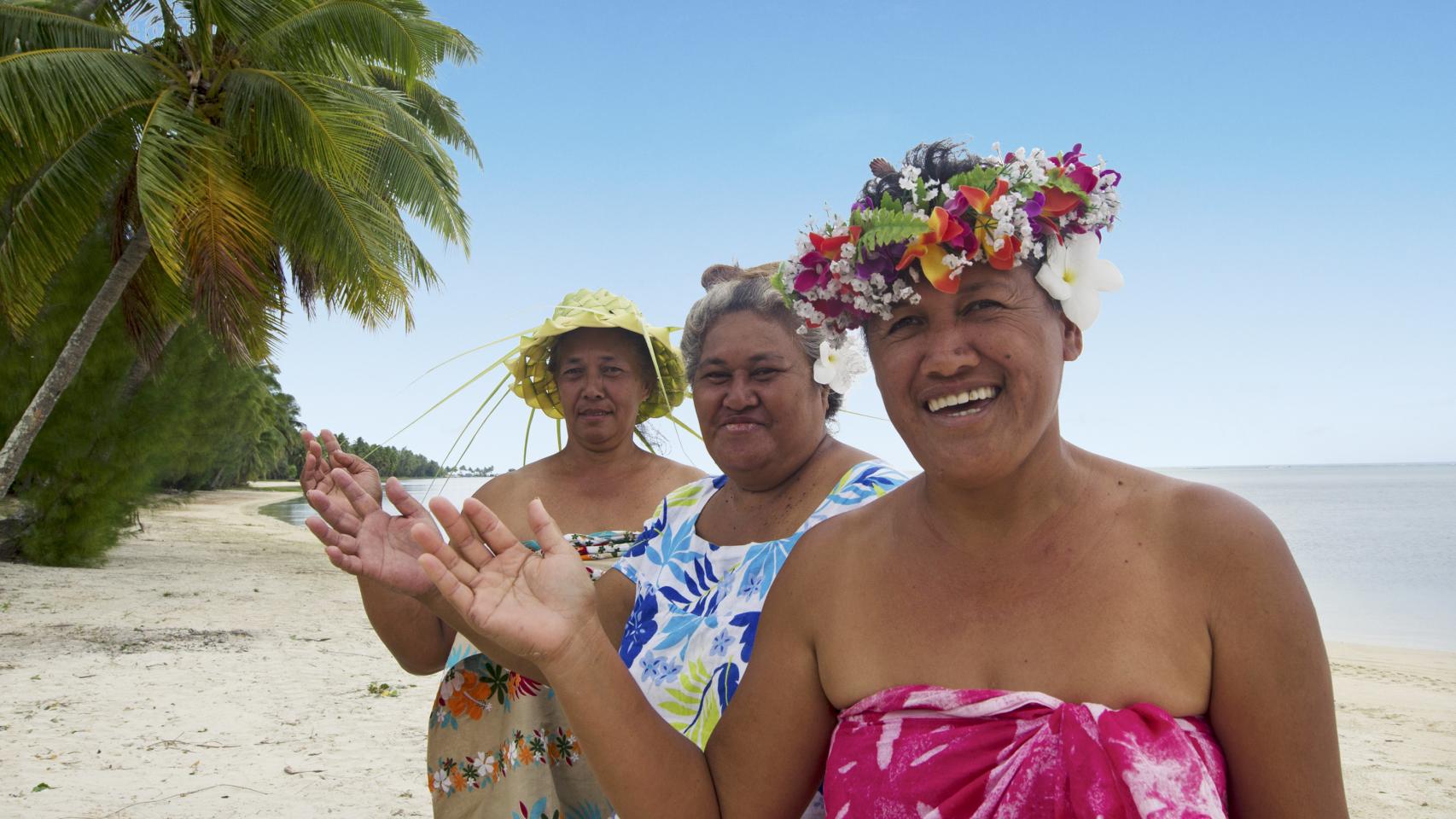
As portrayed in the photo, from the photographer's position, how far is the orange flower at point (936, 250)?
1652mm

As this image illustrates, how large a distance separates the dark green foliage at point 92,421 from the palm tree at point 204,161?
5.02 ft

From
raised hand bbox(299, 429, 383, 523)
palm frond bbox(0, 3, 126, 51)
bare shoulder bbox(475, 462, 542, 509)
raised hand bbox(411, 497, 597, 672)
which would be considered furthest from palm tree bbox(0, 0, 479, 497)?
raised hand bbox(411, 497, 597, 672)

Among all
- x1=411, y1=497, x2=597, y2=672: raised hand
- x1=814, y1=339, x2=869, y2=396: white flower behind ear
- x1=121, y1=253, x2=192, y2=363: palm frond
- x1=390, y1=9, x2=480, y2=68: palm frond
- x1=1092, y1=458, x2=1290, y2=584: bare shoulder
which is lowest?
x1=411, y1=497, x2=597, y2=672: raised hand

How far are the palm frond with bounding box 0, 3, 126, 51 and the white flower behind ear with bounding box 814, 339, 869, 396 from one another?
13580 millimetres

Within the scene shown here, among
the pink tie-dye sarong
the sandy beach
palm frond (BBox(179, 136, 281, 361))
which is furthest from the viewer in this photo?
palm frond (BBox(179, 136, 281, 361))

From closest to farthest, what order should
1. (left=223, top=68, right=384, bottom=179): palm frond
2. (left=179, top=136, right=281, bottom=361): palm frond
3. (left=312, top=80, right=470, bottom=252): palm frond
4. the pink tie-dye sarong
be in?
the pink tie-dye sarong, (left=179, top=136, right=281, bottom=361): palm frond, (left=223, top=68, right=384, bottom=179): palm frond, (left=312, top=80, right=470, bottom=252): palm frond

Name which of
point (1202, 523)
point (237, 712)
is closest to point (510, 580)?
point (1202, 523)

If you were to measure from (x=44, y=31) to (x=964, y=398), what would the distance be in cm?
1469

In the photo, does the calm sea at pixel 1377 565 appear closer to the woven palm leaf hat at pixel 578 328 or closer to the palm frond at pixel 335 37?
the woven palm leaf hat at pixel 578 328

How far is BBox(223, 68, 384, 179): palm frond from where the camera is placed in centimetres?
1204

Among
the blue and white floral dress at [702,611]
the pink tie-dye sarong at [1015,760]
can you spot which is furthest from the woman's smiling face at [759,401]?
the pink tie-dye sarong at [1015,760]

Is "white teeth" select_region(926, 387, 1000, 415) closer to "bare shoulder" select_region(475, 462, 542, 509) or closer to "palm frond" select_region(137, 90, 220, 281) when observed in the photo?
"bare shoulder" select_region(475, 462, 542, 509)

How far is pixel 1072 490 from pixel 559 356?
2351mm

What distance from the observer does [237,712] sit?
759 centimetres
